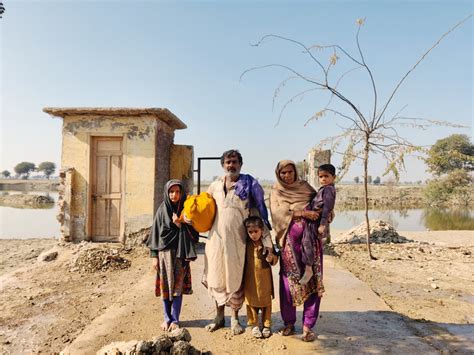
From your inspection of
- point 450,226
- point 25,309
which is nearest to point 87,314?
point 25,309

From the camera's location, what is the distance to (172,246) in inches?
115

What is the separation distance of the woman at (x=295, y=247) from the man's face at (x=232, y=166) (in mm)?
358

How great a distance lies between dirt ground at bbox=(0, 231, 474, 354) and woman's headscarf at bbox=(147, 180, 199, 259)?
803mm

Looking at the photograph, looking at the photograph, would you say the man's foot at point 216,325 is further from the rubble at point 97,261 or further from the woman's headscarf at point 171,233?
the rubble at point 97,261

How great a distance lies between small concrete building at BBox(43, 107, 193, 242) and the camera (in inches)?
259

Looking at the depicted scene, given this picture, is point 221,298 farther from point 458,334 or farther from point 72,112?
point 72,112

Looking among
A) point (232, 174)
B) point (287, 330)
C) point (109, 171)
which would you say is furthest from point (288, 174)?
point (109, 171)

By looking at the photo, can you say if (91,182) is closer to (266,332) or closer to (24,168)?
(266,332)

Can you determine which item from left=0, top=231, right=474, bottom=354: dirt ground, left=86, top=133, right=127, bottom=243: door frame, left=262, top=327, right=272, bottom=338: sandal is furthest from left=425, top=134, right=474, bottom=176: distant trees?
left=86, top=133, right=127, bottom=243: door frame

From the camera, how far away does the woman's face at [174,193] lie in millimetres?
2924

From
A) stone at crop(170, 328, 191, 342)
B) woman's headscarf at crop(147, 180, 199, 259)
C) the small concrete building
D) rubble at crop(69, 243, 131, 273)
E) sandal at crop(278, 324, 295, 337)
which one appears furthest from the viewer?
the small concrete building

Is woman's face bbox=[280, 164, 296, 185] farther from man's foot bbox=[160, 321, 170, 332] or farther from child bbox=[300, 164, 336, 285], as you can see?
man's foot bbox=[160, 321, 170, 332]

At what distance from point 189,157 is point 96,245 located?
8.89ft

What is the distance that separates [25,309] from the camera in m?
4.09
